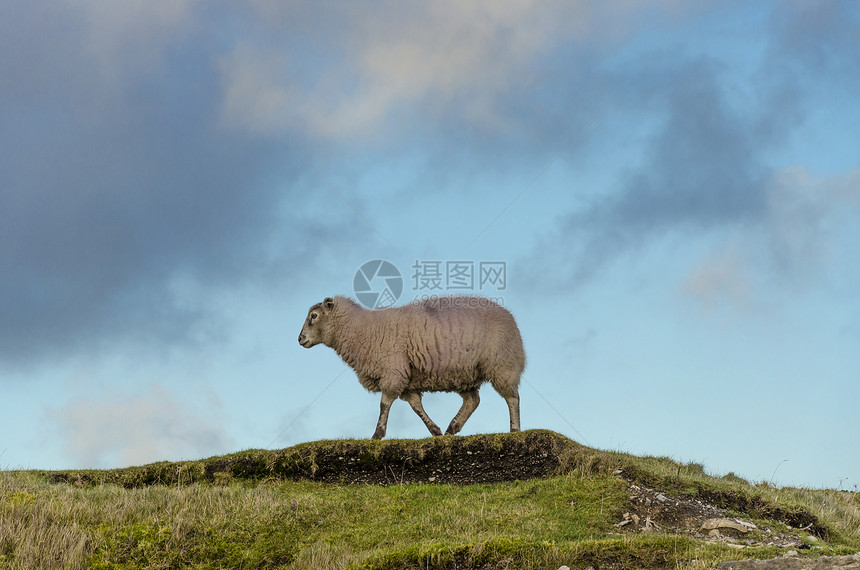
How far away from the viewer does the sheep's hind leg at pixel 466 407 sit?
813 inches

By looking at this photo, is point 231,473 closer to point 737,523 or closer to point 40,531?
point 40,531

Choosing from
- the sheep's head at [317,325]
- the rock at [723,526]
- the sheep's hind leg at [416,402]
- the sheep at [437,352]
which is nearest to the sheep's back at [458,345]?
the sheep at [437,352]

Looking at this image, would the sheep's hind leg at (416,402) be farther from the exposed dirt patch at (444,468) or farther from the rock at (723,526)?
the rock at (723,526)

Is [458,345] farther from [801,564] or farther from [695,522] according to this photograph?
[801,564]

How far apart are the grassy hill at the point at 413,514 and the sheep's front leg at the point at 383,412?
49.8 inches

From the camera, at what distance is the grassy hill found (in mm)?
11273

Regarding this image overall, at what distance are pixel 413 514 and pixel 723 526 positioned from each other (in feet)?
16.6

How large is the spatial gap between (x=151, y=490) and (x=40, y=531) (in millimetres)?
2826

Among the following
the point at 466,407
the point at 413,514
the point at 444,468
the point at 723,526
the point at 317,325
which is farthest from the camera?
the point at 317,325

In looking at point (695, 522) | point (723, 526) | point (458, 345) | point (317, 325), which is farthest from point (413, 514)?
point (317, 325)

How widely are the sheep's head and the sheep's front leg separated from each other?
2672mm

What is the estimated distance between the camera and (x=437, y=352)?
19.9m

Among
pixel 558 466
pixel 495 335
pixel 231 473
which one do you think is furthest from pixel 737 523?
pixel 231 473

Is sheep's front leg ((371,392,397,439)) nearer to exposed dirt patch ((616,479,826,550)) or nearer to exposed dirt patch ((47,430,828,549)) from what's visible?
exposed dirt patch ((47,430,828,549))
